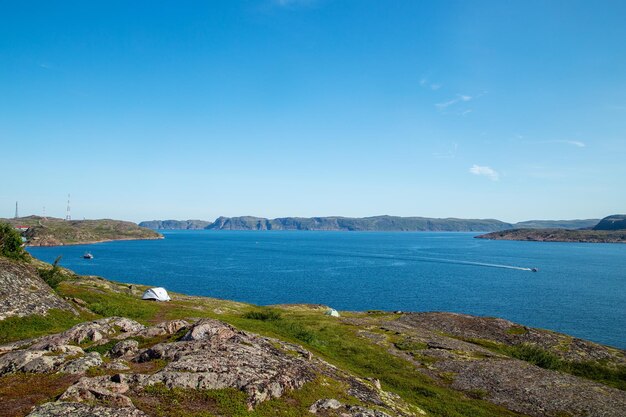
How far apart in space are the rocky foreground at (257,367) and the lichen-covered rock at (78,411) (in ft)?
0.19

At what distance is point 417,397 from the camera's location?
37.4 m

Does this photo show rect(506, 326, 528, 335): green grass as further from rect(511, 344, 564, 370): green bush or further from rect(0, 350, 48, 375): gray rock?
rect(0, 350, 48, 375): gray rock

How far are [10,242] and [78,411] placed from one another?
174 feet

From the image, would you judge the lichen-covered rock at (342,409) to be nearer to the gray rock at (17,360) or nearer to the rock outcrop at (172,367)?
the rock outcrop at (172,367)

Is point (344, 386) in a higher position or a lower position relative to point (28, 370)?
lower

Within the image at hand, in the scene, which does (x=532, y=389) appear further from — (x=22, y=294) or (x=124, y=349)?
(x=22, y=294)

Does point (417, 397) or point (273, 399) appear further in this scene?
point (417, 397)

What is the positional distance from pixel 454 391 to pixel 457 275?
519ft

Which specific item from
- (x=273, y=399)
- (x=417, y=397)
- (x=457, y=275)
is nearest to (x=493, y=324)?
(x=417, y=397)

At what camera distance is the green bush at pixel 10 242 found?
54.0 m

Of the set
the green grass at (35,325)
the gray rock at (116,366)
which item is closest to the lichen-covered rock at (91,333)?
the gray rock at (116,366)

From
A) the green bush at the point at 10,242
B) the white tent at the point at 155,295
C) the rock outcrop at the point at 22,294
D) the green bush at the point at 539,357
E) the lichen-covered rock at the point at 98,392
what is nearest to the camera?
the lichen-covered rock at the point at 98,392

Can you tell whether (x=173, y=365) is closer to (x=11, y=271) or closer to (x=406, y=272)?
(x=11, y=271)

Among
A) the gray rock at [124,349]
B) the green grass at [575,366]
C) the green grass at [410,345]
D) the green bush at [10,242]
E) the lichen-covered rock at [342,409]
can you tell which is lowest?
the green grass at [575,366]
